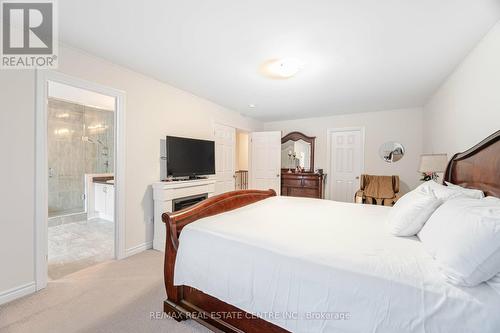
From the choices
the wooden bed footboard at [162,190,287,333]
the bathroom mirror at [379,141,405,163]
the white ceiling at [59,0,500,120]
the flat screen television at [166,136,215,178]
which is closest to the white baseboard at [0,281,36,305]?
the wooden bed footboard at [162,190,287,333]

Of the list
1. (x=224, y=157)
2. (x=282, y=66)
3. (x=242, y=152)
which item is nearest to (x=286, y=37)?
(x=282, y=66)

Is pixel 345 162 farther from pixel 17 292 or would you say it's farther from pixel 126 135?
pixel 17 292

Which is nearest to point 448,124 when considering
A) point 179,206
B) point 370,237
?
point 370,237

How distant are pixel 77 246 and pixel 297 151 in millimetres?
4694

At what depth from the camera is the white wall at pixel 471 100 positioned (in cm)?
177

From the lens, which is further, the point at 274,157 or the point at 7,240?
the point at 274,157

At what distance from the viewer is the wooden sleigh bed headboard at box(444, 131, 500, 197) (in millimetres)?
1447

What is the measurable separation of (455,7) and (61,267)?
4319 mm

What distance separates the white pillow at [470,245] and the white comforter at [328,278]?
0.05m

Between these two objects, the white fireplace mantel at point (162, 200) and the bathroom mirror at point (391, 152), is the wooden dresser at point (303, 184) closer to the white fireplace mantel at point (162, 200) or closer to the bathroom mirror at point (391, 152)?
the bathroom mirror at point (391, 152)

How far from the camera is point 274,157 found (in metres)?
5.34

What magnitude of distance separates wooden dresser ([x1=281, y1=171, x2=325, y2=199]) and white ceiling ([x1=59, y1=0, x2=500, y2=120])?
2370 mm

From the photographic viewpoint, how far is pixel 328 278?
3.43ft

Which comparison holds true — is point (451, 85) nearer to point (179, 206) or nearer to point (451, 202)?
point (451, 202)
